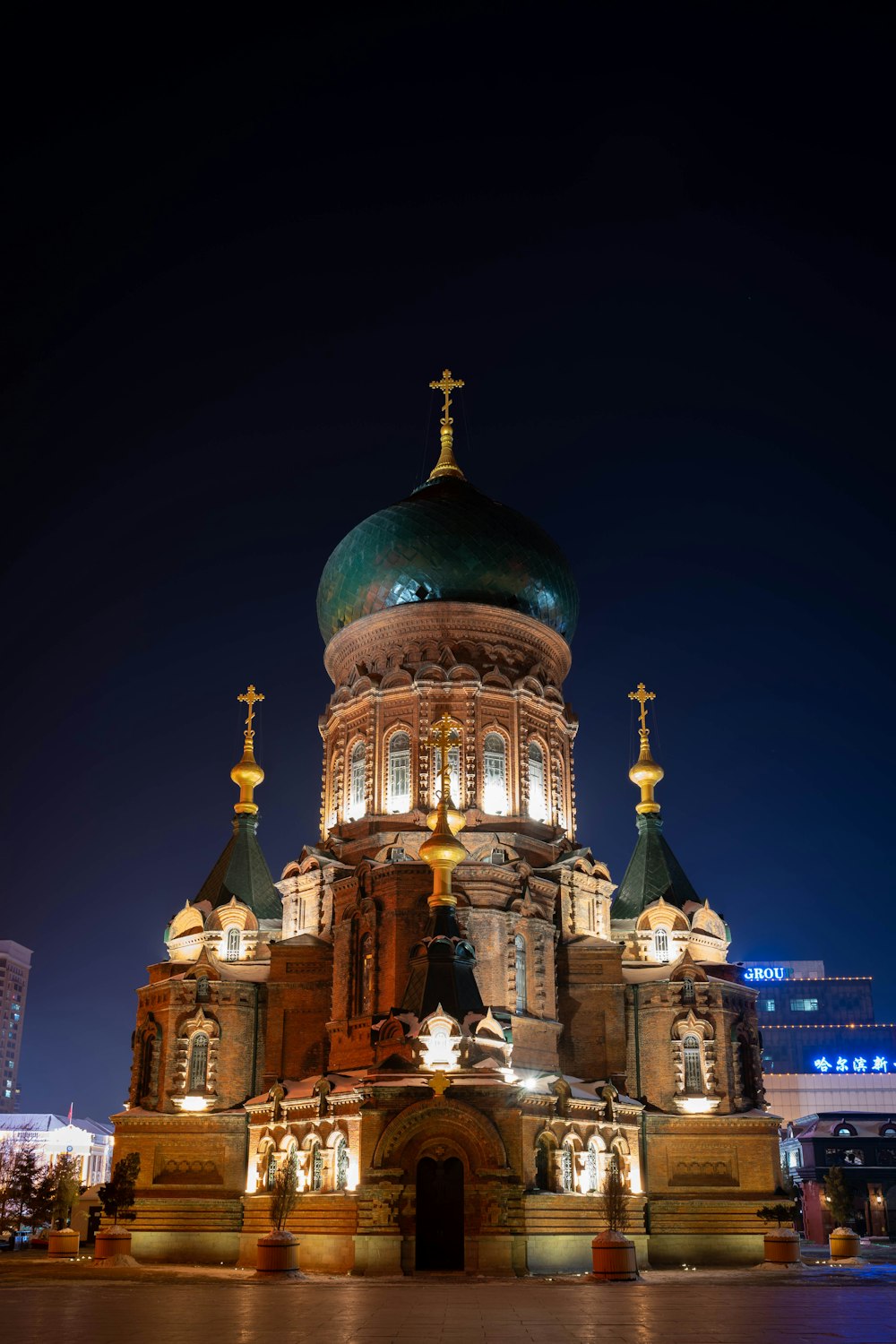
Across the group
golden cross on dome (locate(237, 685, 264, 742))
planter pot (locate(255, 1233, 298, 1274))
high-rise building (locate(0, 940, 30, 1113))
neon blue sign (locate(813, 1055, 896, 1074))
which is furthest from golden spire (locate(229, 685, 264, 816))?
high-rise building (locate(0, 940, 30, 1113))

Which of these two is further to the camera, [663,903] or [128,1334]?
[663,903]

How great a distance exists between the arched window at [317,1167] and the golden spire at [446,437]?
21.1 meters

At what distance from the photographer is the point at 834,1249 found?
29016 mm

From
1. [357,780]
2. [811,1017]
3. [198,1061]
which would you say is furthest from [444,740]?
[811,1017]

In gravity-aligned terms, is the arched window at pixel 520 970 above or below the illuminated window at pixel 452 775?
below

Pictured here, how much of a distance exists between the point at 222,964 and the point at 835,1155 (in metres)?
27.2

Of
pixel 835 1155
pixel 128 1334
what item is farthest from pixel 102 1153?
pixel 128 1334

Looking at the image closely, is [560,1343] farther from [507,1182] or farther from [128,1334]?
[507,1182]

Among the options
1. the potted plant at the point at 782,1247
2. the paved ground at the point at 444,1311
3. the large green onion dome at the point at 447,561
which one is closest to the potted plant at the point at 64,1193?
the paved ground at the point at 444,1311

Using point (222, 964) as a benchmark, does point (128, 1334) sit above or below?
below

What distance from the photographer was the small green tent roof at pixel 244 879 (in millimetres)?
38688

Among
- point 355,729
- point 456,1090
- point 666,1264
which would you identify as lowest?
point 666,1264

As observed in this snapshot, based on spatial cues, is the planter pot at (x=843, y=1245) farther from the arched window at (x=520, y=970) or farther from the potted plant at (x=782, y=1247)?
the arched window at (x=520, y=970)

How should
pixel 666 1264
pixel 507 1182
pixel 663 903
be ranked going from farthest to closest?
pixel 663 903
pixel 666 1264
pixel 507 1182
